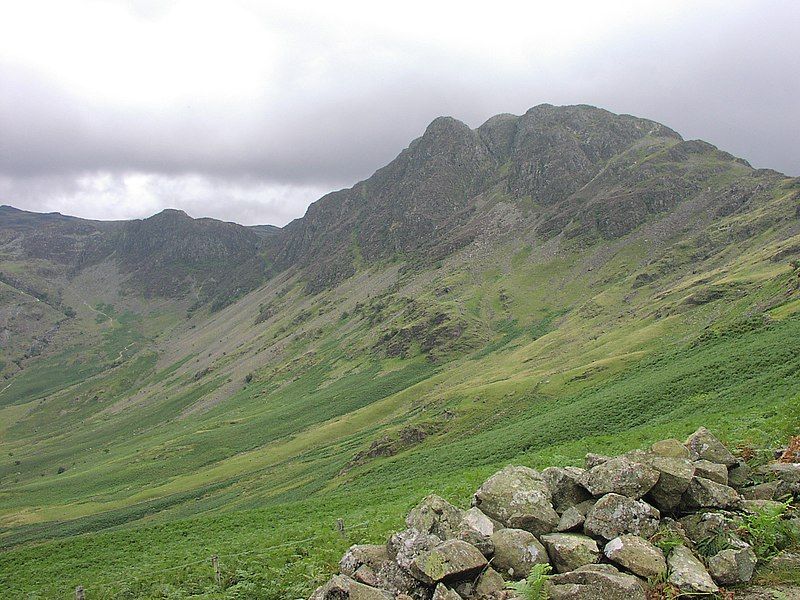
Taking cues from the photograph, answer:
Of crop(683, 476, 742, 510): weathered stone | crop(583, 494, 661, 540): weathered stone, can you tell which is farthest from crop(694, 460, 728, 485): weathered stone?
crop(583, 494, 661, 540): weathered stone

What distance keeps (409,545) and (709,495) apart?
775 cm

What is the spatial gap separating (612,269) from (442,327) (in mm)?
72939

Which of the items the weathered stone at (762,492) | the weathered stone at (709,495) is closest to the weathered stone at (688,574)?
the weathered stone at (709,495)

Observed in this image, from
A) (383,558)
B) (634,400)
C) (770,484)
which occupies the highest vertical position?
(770,484)

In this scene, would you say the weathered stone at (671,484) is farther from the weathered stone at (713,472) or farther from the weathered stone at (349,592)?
the weathered stone at (349,592)

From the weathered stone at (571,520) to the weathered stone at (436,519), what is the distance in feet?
9.01

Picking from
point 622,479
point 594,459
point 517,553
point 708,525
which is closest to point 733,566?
point 708,525

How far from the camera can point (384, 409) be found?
118500 mm

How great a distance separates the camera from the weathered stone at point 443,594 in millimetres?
10742

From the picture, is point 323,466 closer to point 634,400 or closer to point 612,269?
point 634,400

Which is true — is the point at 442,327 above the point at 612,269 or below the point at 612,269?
below

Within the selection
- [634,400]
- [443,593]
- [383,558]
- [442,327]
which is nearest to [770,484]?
[443,593]

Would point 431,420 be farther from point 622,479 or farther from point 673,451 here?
point 622,479

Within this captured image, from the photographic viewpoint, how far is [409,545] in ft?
41.7
